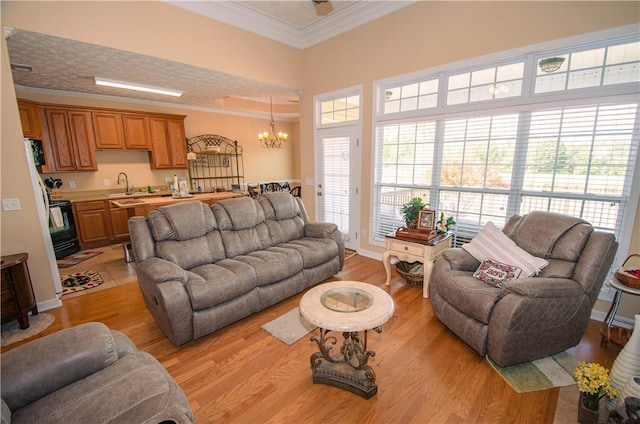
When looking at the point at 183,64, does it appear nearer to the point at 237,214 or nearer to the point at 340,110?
the point at 237,214

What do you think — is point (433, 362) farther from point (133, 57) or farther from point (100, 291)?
point (133, 57)

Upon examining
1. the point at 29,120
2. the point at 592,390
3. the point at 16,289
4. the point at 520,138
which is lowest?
the point at 592,390

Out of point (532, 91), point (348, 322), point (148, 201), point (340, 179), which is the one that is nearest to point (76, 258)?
point (148, 201)

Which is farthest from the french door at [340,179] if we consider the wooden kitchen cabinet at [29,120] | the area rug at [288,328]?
the wooden kitchen cabinet at [29,120]

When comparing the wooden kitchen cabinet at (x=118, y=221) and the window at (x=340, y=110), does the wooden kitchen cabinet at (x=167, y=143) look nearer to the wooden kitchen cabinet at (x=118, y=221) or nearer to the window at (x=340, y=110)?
the wooden kitchen cabinet at (x=118, y=221)

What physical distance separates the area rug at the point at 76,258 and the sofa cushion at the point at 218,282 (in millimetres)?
3154

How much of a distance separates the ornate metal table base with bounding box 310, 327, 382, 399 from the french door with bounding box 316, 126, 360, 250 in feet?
8.89

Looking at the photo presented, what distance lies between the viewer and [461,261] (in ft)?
8.48

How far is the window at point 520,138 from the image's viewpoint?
242cm

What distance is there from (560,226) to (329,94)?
357 centimetres

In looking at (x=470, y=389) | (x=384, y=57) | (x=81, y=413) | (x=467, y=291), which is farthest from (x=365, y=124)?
(x=81, y=413)

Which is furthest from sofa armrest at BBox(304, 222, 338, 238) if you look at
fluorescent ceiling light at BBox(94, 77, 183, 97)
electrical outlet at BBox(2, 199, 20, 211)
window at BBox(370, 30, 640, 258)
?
fluorescent ceiling light at BBox(94, 77, 183, 97)

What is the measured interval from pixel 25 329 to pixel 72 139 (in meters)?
3.60

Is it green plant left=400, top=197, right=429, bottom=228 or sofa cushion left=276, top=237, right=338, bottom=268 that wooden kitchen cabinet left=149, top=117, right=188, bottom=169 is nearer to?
sofa cushion left=276, top=237, right=338, bottom=268
